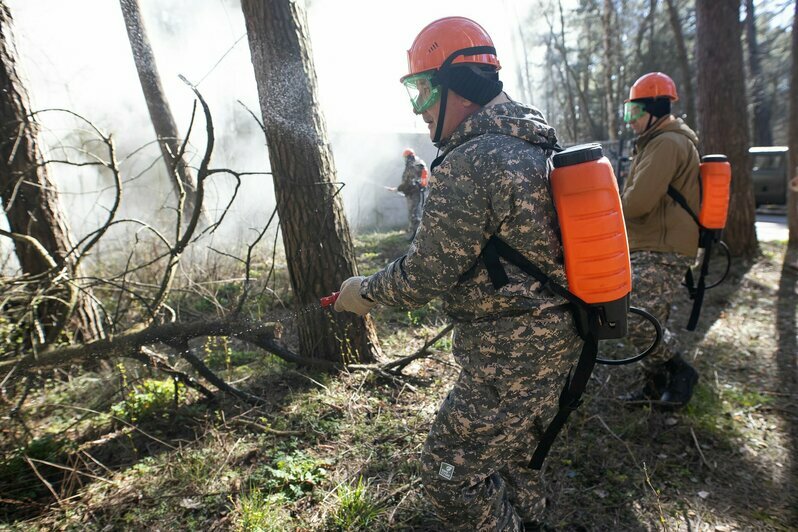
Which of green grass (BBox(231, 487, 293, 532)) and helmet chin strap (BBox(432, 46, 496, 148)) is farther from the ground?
helmet chin strap (BBox(432, 46, 496, 148))

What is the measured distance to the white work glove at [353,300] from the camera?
1964 millimetres

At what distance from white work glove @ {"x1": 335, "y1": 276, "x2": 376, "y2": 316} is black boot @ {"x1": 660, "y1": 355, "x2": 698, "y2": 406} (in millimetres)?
2482

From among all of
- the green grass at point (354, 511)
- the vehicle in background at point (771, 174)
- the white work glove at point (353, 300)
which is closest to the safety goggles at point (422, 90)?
the white work glove at point (353, 300)

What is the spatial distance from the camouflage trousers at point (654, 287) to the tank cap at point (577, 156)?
1876 millimetres

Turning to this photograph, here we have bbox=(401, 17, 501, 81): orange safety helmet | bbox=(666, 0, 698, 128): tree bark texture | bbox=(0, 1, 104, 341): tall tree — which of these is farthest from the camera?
bbox=(666, 0, 698, 128): tree bark texture

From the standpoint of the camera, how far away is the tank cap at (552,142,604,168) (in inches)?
61.1

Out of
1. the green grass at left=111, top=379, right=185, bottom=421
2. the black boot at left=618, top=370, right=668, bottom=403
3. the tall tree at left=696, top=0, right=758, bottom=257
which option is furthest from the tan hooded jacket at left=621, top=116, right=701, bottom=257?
the tall tree at left=696, top=0, right=758, bottom=257

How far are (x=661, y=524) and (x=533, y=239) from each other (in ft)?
5.95

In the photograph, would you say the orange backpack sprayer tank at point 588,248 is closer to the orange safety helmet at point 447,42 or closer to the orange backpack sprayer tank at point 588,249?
the orange backpack sprayer tank at point 588,249

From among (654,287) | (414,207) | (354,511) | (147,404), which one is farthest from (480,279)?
(414,207)

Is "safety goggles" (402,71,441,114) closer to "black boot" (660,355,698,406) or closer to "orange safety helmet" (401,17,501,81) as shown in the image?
"orange safety helmet" (401,17,501,81)

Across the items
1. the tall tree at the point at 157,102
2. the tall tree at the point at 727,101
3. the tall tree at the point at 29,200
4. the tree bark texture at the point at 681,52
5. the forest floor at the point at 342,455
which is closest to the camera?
the forest floor at the point at 342,455

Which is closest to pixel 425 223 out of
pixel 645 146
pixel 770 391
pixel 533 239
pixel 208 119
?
pixel 533 239

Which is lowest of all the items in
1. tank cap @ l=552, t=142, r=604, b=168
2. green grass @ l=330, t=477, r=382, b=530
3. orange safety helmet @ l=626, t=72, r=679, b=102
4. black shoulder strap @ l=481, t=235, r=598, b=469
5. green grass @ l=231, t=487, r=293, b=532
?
green grass @ l=330, t=477, r=382, b=530
